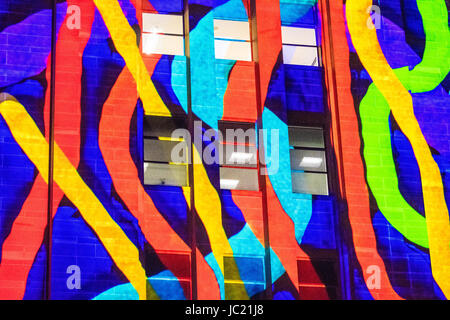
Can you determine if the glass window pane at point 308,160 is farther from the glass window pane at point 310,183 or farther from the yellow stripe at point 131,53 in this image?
the yellow stripe at point 131,53

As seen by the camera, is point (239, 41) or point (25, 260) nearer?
point (25, 260)

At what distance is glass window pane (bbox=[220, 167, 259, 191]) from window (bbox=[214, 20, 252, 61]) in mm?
4369

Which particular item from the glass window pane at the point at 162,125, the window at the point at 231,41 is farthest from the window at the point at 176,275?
the window at the point at 231,41

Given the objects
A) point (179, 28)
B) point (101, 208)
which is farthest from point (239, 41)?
point (101, 208)

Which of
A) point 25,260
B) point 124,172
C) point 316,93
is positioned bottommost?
point 25,260

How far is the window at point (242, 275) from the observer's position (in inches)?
1422

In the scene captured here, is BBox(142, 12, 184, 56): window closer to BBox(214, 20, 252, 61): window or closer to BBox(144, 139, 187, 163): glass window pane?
BBox(214, 20, 252, 61): window

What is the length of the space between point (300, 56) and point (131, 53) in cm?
633

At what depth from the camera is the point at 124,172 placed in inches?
1419

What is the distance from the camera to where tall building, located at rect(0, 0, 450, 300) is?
115 ft

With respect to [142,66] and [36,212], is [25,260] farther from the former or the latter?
[142,66]

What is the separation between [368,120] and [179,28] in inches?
293
